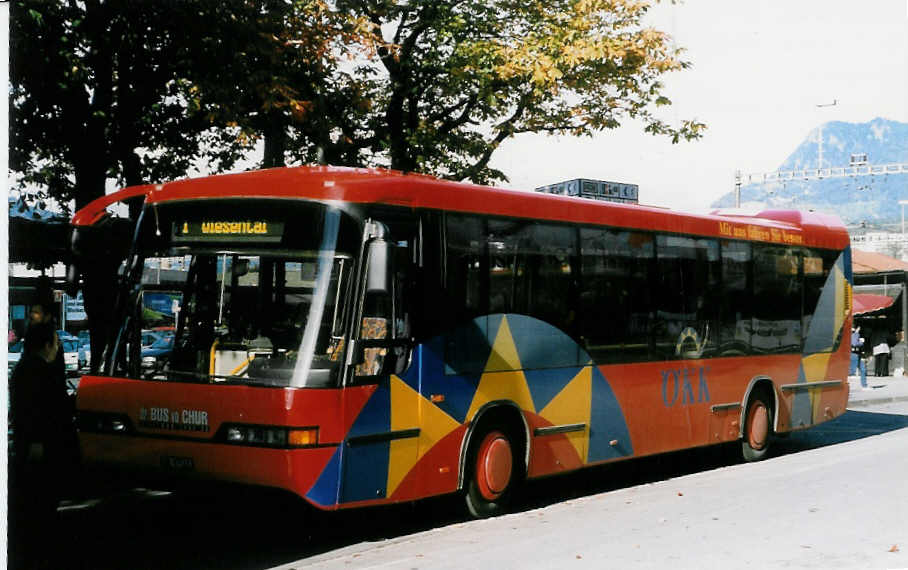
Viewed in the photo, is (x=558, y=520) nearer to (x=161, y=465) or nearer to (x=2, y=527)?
(x=161, y=465)

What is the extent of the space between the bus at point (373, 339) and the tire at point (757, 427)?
8.29 feet

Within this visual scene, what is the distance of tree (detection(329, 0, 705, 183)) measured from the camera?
17.5 m

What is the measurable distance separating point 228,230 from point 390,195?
50.2 inches

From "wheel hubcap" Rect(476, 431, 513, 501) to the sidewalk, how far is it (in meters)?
14.7

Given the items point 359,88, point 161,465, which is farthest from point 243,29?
point 161,465

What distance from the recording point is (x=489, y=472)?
380 inches

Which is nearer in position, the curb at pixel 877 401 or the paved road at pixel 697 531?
the paved road at pixel 697 531

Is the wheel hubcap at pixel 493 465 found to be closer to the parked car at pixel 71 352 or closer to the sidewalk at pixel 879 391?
the parked car at pixel 71 352

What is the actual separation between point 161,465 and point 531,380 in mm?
3455

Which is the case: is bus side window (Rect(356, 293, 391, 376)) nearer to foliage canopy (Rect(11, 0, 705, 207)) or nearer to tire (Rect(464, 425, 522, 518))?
tire (Rect(464, 425, 522, 518))

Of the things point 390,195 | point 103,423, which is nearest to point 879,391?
point 390,195

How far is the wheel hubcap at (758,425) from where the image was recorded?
13.8m

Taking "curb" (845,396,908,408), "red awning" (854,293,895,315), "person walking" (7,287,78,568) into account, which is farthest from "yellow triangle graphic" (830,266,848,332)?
"red awning" (854,293,895,315)

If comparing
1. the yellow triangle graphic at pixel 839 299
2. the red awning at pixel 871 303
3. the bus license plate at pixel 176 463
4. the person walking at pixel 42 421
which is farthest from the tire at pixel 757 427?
the red awning at pixel 871 303
